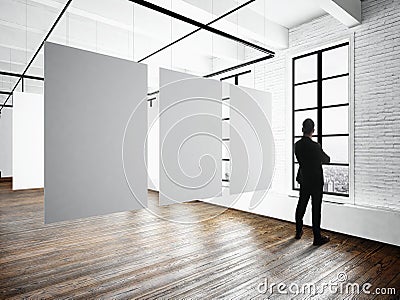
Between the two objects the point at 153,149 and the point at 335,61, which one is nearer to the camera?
the point at 335,61

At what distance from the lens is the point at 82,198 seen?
323 centimetres

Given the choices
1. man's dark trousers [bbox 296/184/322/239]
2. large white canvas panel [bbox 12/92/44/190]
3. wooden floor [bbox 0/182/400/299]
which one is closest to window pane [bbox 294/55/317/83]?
man's dark trousers [bbox 296/184/322/239]

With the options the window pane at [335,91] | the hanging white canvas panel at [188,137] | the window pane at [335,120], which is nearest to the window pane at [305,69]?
the window pane at [335,91]

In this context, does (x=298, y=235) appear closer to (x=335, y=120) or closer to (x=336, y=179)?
(x=336, y=179)

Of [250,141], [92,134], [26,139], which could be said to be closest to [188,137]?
[92,134]

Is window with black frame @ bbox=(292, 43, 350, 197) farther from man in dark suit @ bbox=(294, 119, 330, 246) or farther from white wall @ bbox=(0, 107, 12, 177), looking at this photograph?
white wall @ bbox=(0, 107, 12, 177)

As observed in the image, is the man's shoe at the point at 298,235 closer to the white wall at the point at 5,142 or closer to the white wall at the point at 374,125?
the white wall at the point at 374,125

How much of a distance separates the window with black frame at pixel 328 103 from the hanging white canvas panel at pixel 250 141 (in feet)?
1.84

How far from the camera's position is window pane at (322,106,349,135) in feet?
16.6

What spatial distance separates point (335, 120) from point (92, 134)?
13.5 feet

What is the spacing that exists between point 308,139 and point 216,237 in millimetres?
2037

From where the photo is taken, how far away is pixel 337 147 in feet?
17.0

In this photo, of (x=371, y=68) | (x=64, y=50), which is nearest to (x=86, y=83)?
(x=64, y=50)

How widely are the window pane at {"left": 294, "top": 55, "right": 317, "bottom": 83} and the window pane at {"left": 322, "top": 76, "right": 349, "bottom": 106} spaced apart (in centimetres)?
33
